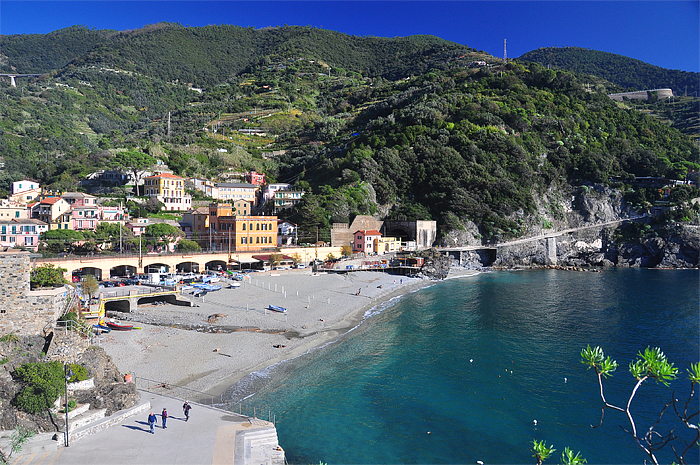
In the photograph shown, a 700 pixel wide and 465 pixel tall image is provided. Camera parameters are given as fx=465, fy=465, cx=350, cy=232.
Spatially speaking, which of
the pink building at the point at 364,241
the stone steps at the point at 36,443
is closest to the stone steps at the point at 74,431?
the stone steps at the point at 36,443

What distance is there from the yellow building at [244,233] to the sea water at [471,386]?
23.9 meters

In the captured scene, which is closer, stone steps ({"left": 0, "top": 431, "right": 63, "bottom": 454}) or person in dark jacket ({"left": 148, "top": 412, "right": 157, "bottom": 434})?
stone steps ({"left": 0, "top": 431, "right": 63, "bottom": 454})

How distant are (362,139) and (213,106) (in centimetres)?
7159

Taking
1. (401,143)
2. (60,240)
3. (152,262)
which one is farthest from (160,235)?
(401,143)

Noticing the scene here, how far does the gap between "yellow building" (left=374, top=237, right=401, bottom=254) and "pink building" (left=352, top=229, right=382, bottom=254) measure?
63 centimetres

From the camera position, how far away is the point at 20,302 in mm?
20234

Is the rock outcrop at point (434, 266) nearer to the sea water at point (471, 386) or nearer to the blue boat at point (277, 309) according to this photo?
the sea water at point (471, 386)

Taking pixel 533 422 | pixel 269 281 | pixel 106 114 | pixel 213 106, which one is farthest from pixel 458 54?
pixel 533 422

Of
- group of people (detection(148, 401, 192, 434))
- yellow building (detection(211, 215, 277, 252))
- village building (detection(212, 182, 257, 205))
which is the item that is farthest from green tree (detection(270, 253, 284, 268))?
group of people (detection(148, 401, 192, 434))

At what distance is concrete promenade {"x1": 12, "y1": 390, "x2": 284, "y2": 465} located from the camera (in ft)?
48.7

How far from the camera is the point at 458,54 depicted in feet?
626

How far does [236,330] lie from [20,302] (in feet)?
50.4

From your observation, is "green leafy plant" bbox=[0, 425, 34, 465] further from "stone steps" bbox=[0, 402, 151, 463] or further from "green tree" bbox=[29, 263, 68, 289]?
"green tree" bbox=[29, 263, 68, 289]

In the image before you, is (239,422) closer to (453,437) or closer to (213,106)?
(453,437)
